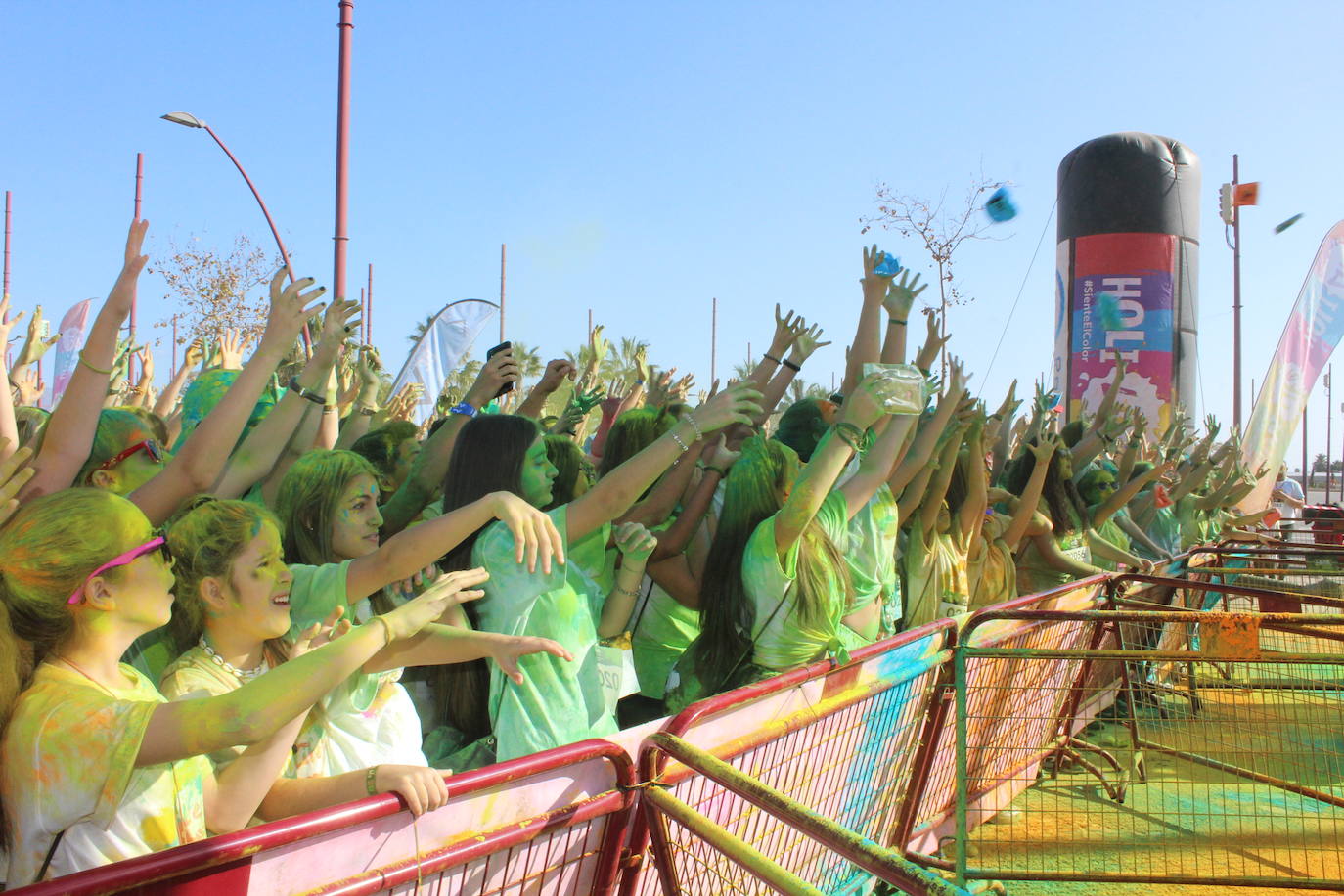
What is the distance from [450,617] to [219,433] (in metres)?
0.88

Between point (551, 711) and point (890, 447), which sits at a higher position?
point (890, 447)

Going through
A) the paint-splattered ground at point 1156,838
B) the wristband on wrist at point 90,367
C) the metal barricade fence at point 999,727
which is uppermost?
the wristband on wrist at point 90,367

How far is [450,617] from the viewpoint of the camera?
112 inches

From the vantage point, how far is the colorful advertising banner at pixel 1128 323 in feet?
62.4

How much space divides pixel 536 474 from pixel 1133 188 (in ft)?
64.2

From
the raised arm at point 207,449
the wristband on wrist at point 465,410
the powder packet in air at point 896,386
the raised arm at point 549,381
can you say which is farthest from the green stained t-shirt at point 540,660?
the raised arm at point 549,381

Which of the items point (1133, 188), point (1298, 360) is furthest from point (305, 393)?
point (1133, 188)

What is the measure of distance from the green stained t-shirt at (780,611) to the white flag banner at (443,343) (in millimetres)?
7893

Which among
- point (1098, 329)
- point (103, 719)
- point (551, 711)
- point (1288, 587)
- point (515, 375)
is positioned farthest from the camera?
point (1098, 329)

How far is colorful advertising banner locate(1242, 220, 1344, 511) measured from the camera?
17.2 metres

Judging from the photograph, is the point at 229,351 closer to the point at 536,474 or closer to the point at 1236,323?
the point at 536,474

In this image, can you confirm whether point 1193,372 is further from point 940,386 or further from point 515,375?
point 515,375

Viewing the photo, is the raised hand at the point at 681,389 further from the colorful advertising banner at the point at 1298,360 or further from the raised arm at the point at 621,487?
the colorful advertising banner at the point at 1298,360

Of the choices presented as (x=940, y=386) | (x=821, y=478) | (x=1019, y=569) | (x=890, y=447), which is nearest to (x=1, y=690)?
(x=821, y=478)
